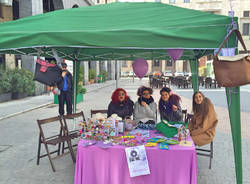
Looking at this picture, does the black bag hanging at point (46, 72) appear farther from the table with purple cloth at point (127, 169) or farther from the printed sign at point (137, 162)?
the printed sign at point (137, 162)

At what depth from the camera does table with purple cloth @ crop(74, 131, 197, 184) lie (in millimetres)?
2902

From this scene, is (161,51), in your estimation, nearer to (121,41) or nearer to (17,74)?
(121,41)

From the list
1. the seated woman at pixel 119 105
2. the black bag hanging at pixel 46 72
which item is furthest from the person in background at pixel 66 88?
the black bag hanging at pixel 46 72

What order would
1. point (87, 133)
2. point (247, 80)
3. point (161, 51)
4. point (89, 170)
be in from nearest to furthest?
point (247, 80)
point (89, 170)
point (87, 133)
point (161, 51)

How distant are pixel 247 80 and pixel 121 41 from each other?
1.80 m

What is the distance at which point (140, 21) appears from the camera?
3.68 m

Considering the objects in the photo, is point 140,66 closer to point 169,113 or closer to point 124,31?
point 169,113

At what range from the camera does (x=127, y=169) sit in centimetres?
298

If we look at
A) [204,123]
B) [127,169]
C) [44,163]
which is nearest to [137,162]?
[127,169]

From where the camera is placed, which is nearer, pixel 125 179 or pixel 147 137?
pixel 125 179

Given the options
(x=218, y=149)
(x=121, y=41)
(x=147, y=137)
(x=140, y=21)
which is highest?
(x=140, y=21)

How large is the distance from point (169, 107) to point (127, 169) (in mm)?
2038

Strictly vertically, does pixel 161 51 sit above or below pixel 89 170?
above

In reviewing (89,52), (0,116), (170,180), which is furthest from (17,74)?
(170,180)
